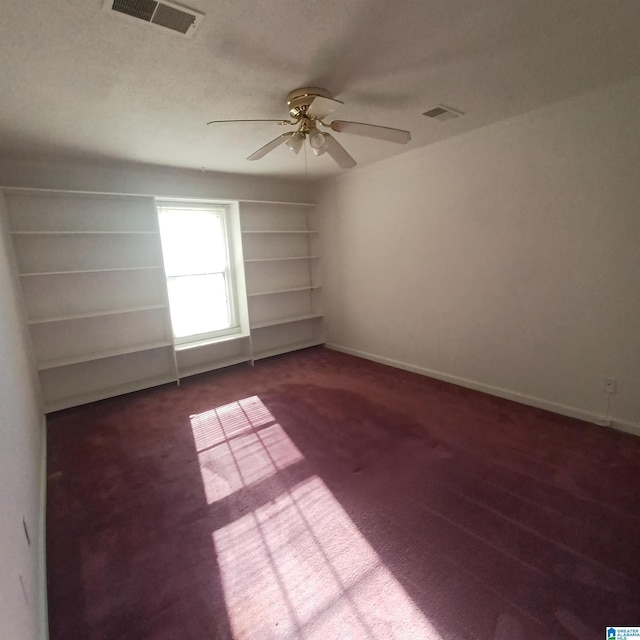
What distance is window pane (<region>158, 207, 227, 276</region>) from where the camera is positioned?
13.3 feet

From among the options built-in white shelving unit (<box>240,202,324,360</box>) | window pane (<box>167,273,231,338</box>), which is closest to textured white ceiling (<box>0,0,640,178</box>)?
window pane (<box>167,273,231,338</box>)

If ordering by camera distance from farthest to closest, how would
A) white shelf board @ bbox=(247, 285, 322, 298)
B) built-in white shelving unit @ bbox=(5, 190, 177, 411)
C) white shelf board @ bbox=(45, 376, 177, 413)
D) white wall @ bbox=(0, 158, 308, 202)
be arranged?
white shelf board @ bbox=(247, 285, 322, 298)
white shelf board @ bbox=(45, 376, 177, 413)
built-in white shelving unit @ bbox=(5, 190, 177, 411)
white wall @ bbox=(0, 158, 308, 202)

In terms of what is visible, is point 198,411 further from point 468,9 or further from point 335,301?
point 468,9

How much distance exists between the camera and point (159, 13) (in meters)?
1.37

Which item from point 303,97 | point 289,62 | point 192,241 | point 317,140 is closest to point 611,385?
point 317,140

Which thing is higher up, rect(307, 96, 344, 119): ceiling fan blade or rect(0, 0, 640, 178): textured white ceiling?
rect(0, 0, 640, 178): textured white ceiling

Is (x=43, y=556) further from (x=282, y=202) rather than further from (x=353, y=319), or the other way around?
(x=282, y=202)

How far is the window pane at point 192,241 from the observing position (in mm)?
4039

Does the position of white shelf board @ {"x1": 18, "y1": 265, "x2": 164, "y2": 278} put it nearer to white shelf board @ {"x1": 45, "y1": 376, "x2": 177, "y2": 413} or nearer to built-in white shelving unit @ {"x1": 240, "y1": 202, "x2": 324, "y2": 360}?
built-in white shelving unit @ {"x1": 240, "y1": 202, "x2": 324, "y2": 360}

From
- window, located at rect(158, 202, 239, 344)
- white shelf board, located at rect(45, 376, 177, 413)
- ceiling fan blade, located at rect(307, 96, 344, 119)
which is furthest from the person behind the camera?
window, located at rect(158, 202, 239, 344)

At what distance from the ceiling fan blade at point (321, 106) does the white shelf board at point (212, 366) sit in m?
3.27

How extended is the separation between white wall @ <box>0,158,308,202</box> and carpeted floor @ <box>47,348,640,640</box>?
7.94 feet

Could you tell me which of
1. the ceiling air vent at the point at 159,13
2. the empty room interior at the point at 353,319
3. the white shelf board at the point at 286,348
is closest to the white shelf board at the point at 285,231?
the empty room interior at the point at 353,319

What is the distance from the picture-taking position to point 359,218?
4.29m
